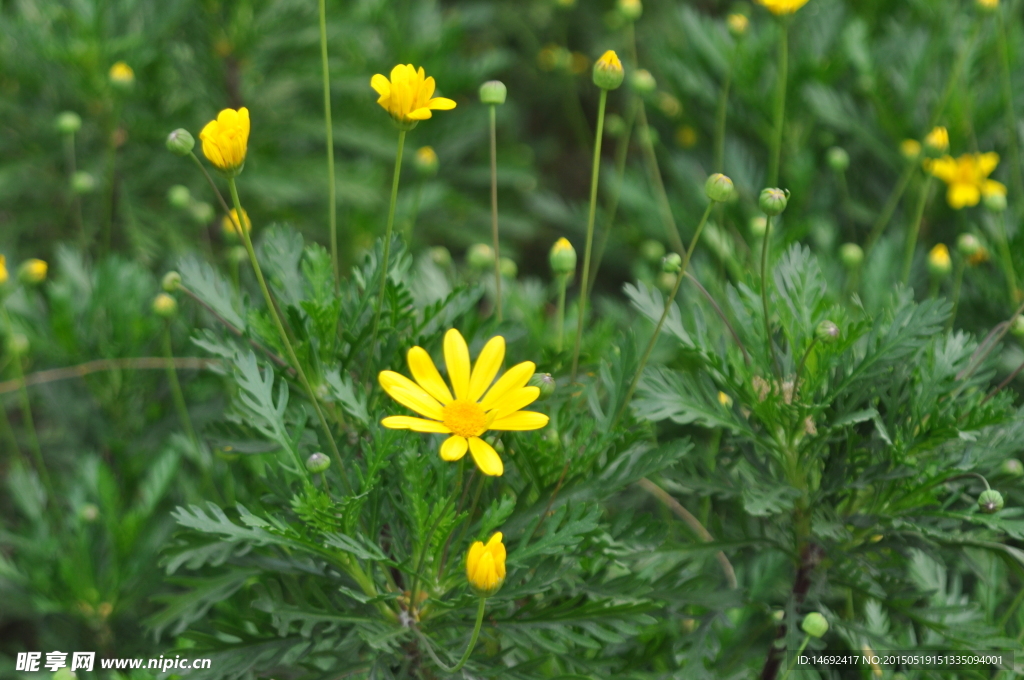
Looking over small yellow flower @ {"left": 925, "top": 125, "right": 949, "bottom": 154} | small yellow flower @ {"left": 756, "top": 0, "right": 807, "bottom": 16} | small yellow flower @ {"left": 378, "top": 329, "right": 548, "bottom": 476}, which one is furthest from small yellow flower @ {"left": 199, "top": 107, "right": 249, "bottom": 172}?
small yellow flower @ {"left": 925, "top": 125, "right": 949, "bottom": 154}

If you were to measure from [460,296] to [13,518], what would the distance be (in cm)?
122

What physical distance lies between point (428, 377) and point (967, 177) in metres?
1.23

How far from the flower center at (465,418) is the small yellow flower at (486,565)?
0.34 ft

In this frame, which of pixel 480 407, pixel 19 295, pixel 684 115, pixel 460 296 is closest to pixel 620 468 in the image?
pixel 480 407

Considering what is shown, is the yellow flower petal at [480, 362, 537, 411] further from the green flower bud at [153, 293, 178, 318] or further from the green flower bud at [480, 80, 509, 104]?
the green flower bud at [153, 293, 178, 318]

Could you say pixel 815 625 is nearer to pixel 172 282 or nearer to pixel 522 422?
pixel 522 422

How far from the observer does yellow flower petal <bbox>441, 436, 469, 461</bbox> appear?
2.40 feet

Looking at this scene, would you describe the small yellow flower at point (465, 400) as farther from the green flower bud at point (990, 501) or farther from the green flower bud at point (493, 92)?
the green flower bud at point (990, 501)

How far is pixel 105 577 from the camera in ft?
4.23

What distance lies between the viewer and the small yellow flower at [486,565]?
729mm

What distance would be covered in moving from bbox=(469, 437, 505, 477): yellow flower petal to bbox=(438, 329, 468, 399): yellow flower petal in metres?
0.11

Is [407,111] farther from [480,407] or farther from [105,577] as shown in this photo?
[105,577]

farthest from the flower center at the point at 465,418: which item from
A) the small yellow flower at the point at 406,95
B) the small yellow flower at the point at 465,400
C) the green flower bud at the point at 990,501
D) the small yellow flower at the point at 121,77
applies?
the small yellow flower at the point at 121,77

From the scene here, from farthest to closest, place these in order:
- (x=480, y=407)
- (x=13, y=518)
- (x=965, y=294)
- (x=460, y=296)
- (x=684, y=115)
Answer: (x=684, y=115) < (x=13, y=518) < (x=965, y=294) < (x=460, y=296) < (x=480, y=407)
